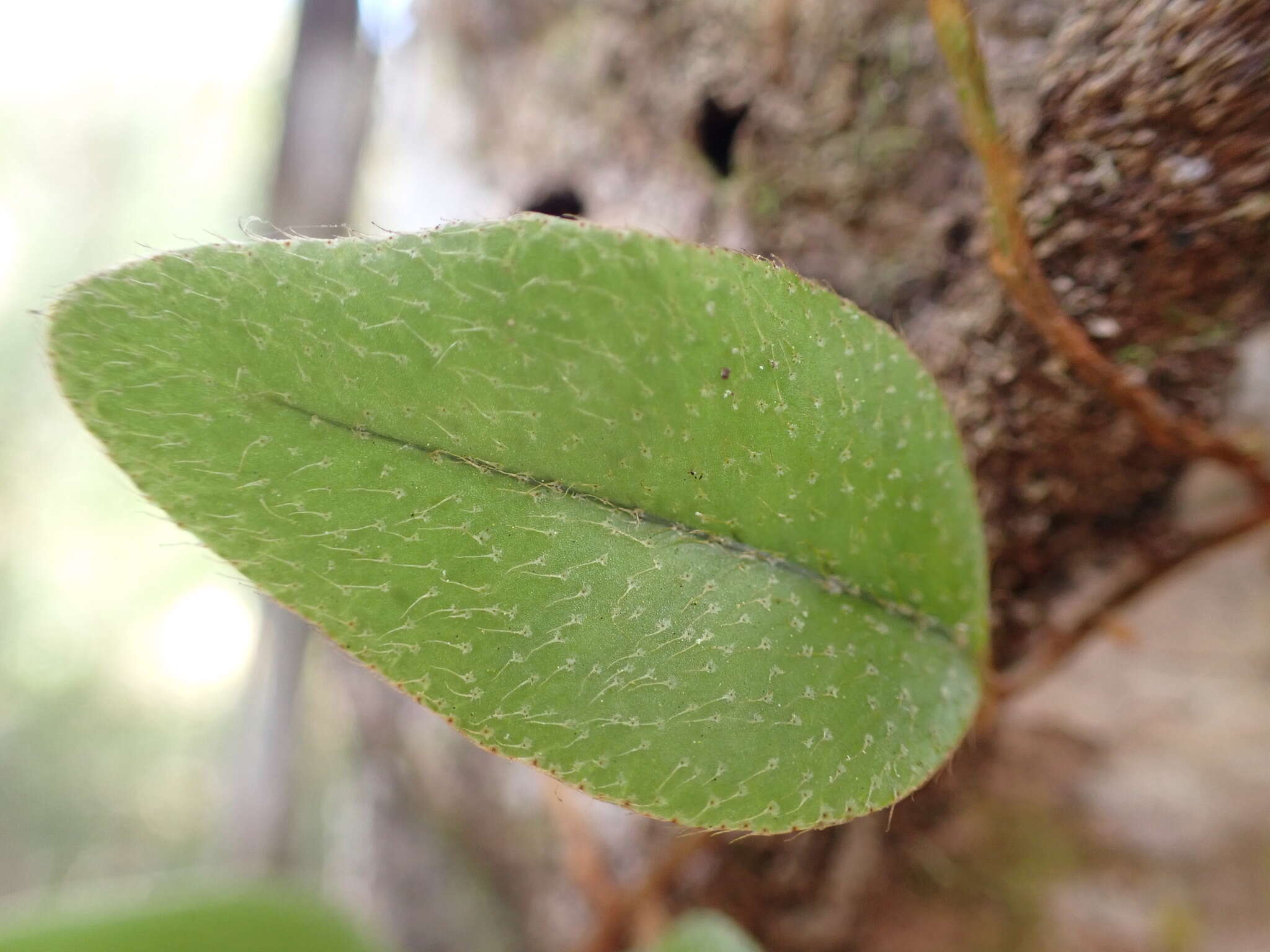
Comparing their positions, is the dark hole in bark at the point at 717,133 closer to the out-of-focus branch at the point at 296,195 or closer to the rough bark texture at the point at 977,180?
the rough bark texture at the point at 977,180

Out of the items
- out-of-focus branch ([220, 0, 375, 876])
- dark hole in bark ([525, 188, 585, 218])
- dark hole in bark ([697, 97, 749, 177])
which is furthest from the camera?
out-of-focus branch ([220, 0, 375, 876])

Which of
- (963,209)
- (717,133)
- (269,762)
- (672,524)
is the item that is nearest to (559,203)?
(717,133)

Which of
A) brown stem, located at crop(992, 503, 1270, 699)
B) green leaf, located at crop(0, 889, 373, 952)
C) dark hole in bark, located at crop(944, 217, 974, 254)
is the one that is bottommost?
green leaf, located at crop(0, 889, 373, 952)

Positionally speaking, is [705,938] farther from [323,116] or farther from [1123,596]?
[323,116]

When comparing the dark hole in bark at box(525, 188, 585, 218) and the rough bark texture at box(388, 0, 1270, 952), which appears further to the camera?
the dark hole in bark at box(525, 188, 585, 218)

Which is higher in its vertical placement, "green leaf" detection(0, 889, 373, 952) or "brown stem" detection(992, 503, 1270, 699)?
"brown stem" detection(992, 503, 1270, 699)

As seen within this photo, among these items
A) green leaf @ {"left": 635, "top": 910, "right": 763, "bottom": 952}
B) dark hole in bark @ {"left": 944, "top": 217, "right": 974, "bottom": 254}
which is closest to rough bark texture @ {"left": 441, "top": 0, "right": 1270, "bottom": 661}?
dark hole in bark @ {"left": 944, "top": 217, "right": 974, "bottom": 254}

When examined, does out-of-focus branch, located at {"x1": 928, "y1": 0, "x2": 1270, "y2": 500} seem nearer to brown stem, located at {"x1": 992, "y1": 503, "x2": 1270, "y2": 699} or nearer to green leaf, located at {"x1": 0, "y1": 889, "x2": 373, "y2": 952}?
brown stem, located at {"x1": 992, "y1": 503, "x2": 1270, "y2": 699}

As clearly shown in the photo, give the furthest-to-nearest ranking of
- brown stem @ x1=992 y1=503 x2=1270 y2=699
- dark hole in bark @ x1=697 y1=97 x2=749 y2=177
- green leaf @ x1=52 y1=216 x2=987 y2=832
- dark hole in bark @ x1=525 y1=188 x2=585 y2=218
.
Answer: dark hole in bark @ x1=525 y1=188 x2=585 y2=218
dark hole in bark @ x1=697 y1=97 x2=749 y2=177
brown stem @ x1=992 y1=503 x2=1270 y2=699
green leaf @ x1=52 y1=216 x2=987 y2=832
